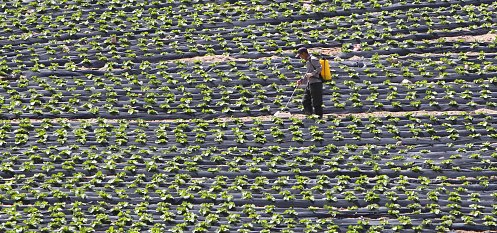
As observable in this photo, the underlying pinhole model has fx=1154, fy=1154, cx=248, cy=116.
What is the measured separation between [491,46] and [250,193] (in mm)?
7847

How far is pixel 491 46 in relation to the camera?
2486cm

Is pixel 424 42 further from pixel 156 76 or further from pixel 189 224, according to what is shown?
pixel 189 224

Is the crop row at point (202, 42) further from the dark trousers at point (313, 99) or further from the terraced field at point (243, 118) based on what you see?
the dark trousers at point (313, 99)

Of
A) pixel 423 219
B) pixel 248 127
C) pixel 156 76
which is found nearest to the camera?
pixel 423 219

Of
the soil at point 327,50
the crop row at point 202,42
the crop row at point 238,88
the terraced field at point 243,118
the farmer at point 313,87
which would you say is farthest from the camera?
the crop row at point 202,42

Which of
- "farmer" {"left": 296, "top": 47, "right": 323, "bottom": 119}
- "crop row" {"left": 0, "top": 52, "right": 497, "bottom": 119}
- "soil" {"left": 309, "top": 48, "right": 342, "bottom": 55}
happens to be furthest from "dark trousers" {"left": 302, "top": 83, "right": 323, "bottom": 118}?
"soil" {"left": 309, "top": 48, "right": 342, "bottom": 55}

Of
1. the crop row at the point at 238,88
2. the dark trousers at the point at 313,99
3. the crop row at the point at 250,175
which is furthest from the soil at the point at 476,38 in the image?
the dark trousers at the point at 313,99

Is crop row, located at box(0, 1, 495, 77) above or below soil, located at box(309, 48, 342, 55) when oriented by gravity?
above

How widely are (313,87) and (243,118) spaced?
1641 mm

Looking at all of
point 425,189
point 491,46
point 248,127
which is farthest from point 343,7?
point 425,189

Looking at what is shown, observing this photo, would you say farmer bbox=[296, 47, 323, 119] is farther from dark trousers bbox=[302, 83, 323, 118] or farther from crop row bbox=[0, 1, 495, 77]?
crop row bbox=[0, 1, 495, 77]

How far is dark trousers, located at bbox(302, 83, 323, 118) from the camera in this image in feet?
72.4

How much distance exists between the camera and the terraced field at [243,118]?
19250 mm

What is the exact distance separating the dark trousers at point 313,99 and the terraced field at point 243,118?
19 centimetres
